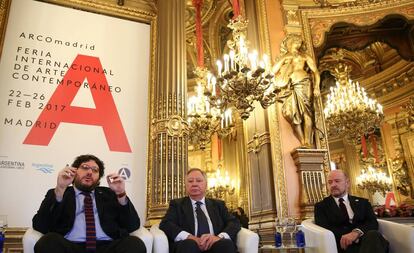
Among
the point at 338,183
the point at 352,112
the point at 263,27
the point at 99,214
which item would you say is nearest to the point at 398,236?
the point at 338,183

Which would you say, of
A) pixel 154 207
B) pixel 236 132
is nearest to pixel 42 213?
pixel 154 207

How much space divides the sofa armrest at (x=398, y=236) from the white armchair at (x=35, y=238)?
1865 mm

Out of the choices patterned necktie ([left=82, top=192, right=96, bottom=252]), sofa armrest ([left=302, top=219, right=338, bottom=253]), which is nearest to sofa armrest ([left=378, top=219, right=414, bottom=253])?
sofa armrest ([left=302, top=219, right=338, bottom=253])

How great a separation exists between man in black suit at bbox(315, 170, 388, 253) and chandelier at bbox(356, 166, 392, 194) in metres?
8.08

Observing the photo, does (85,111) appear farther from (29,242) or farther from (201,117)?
(29,242)

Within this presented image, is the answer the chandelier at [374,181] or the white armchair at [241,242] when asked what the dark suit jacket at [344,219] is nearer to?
the white armchair at [241,242]

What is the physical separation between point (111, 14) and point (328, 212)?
4.39 meters

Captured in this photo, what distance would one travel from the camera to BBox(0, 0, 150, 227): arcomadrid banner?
4.23m

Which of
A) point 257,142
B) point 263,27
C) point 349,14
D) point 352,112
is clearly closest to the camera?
point 257,142

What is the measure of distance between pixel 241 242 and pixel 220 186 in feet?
24.0

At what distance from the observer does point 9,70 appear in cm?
453

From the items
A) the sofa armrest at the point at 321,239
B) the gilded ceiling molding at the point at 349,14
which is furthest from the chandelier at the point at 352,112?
the sofa armrest at the point at 321,239

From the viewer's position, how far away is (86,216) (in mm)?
2293

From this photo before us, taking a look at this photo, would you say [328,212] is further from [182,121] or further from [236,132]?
[236,132]
